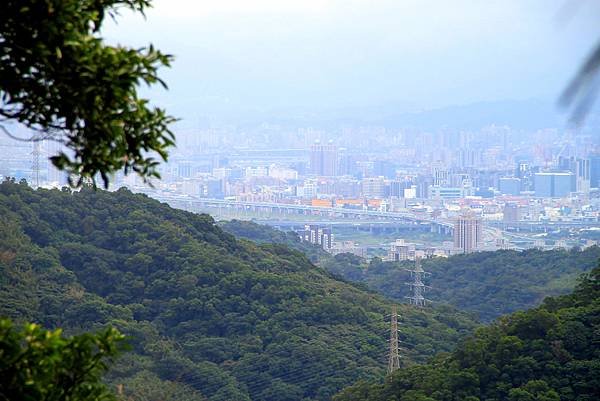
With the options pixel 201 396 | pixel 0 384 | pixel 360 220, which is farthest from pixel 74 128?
pixel 360 220

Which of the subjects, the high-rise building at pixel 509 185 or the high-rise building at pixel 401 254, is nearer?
the high-rise building at pixel 401 254

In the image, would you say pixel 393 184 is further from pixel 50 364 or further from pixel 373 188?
pixel 50 364

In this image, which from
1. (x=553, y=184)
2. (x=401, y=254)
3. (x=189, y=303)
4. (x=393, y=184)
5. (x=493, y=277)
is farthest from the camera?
(x=393, y=184)

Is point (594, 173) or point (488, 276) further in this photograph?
point (594, 173)

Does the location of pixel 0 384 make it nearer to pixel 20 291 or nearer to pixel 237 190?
pixel 20 291

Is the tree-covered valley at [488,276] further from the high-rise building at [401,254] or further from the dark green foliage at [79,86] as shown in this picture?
the dark green foliage at [79,86]

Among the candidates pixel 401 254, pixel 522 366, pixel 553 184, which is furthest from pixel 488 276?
pixel 553 184

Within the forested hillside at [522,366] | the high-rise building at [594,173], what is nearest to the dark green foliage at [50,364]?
the forested hillside at [522,366]
